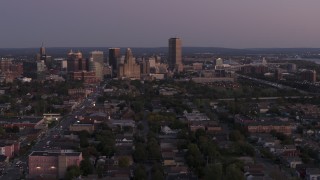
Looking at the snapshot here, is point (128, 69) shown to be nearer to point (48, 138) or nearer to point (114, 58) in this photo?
point (114, 58)

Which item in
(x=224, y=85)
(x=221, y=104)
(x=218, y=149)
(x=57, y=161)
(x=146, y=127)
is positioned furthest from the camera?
(x=224, y=85)

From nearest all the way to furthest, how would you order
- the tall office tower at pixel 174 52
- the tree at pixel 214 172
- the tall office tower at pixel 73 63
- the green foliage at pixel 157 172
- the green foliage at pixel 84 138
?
the tree at pixel 214 172 → the green foliage at pixel 157 172 → the green foliage at pixel 84 138 → the tall office tower at pixel 73 63 → the tall office tower at pixel 174 52

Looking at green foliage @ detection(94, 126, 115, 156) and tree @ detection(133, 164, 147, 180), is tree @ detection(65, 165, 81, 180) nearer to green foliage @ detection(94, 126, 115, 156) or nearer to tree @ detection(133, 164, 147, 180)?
tree @ detection(133, 164, 147, 180)

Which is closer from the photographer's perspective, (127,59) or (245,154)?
(245,154)

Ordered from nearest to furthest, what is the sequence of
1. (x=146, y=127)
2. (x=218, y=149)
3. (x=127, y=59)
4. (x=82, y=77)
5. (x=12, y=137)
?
(x=218, y=149), (x=12, y=137), (x=146, y=127), (x=82, y=77), (x=127, y=59)

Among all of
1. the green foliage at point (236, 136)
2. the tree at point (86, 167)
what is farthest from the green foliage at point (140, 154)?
the green foliage at point (236, 136)

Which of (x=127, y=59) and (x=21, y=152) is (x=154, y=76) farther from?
(x=21, y=152)

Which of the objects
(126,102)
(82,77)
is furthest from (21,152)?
(82,77)

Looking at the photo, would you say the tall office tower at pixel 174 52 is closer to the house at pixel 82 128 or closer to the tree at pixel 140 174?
the house at pixel 82 128

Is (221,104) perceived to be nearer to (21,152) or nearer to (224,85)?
(224,85)
